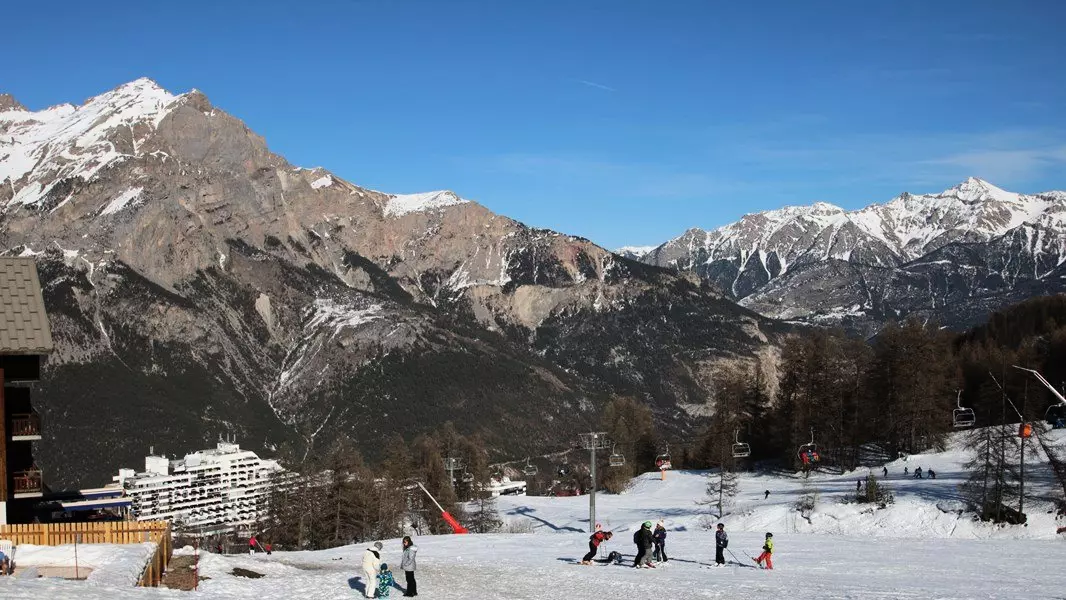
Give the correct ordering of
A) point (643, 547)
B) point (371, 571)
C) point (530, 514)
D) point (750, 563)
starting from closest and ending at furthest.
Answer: point (371, 571) → point (643, 547) → point (750, 563) → point (530, 514)

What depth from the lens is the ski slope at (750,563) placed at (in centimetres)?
3616

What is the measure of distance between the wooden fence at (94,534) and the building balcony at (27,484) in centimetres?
904

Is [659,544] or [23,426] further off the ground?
[23,426]

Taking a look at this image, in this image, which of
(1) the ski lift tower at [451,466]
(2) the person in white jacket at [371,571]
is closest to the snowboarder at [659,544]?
(2) the person in white jacket at [371,571]

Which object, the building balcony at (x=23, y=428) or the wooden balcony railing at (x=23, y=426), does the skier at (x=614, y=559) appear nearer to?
the building balcony at (x=23, y=428)

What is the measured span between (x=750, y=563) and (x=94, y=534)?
25.2 m

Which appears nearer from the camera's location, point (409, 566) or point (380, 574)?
point (380, 574)

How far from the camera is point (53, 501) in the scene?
223 ft

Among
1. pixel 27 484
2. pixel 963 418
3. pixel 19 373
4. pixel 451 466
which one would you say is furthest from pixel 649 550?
pixel 451 466

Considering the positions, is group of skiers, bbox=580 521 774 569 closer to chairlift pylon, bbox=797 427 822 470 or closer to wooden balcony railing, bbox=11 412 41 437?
wooden balcony railing, bbox=11 412 41 437

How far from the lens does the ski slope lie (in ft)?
119

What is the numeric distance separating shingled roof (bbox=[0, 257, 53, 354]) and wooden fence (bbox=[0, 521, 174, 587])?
8.72 meters

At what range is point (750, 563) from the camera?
46906 mm

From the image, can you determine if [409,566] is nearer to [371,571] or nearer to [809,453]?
[371,571]
